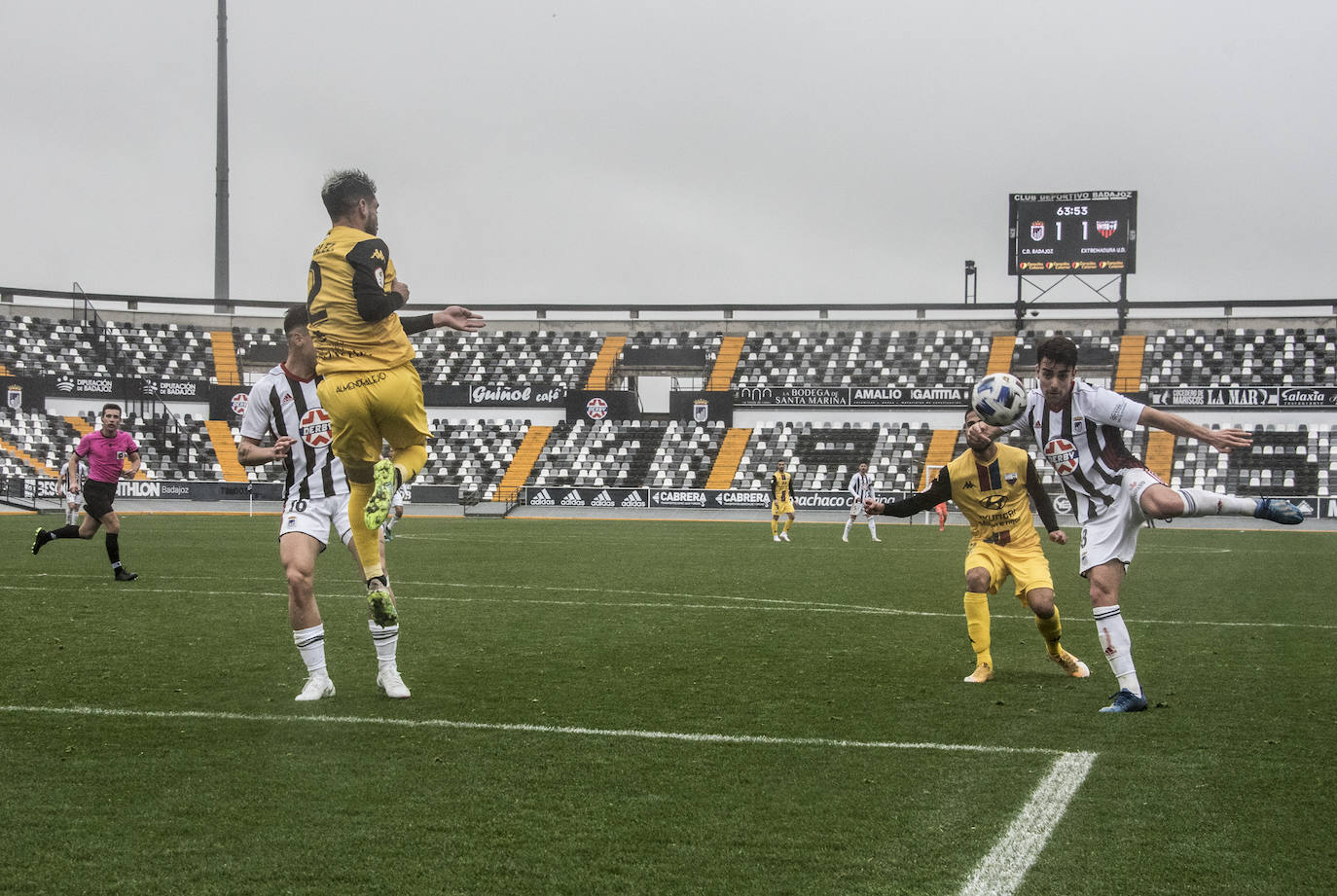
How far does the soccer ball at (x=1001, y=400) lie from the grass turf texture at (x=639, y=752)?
66.6 inches

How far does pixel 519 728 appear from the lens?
614 centimetres

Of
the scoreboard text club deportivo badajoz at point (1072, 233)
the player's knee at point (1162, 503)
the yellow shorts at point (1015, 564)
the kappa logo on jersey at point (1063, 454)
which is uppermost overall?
the scoreboard text club deportivo badajoz at point (1072, 233)

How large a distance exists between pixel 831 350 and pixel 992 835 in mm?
51443

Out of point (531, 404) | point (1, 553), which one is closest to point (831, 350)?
point (531, 404)

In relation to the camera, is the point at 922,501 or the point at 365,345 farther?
the point at 922,501

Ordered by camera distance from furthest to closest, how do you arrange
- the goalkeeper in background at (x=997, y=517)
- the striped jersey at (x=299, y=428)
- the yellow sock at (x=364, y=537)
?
the goalkeeper in background at (x=997, y=517) → the striped jersey at (x=299, y=428) → the yellow sock at (x=364, y=537)

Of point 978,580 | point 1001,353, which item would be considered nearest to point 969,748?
point 978,580

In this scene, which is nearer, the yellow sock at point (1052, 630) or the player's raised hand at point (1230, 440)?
the player's raised hand at point (1230, 440)

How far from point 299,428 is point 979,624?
4.56 m

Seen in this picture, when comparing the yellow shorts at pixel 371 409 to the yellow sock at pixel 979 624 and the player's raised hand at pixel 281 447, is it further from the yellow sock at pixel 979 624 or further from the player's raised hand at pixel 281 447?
the yellow sock at pixel 979 624

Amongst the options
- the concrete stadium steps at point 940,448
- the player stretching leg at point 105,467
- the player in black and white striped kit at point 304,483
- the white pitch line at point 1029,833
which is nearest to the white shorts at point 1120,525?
the white pitch line at point 1029,833

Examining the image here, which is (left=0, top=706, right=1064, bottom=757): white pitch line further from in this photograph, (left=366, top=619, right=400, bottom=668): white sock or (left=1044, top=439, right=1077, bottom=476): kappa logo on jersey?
(left=1044, top=439, right=1077, bottom=476): kappa logo on jersey

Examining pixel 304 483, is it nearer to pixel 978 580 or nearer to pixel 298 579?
pixel 298 579

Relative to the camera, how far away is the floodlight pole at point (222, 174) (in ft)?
157
